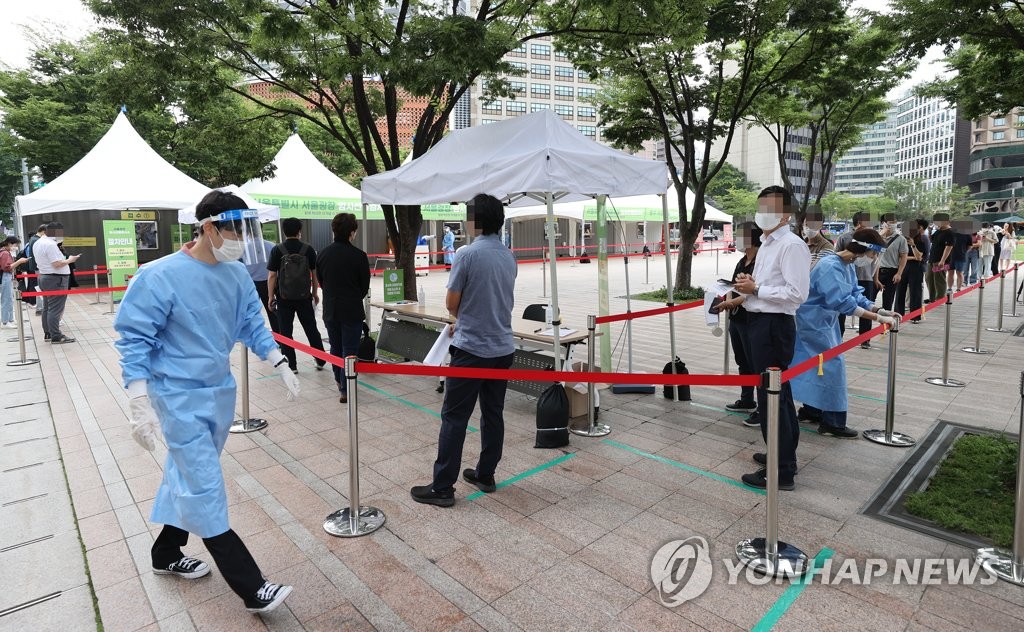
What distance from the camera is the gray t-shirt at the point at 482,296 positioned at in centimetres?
364

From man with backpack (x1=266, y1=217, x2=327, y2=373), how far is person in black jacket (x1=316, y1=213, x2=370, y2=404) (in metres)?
0.73

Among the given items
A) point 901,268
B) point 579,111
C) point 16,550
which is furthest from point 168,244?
point 579,111

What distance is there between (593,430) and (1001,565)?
2843mm

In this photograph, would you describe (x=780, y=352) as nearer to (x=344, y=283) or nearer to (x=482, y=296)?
(x=482, y=296)

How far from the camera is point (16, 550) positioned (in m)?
3.38

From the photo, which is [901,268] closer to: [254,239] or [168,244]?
[254,239]

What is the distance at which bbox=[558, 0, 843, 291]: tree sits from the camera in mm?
8523

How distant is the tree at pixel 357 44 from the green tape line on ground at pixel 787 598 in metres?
6.11

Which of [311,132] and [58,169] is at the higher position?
[311,132]

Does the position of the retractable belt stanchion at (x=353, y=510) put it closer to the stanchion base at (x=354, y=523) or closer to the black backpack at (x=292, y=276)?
the stanchion base at (x=354, y=523)

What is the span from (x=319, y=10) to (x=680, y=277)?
414 inches

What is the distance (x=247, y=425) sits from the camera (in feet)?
17.7

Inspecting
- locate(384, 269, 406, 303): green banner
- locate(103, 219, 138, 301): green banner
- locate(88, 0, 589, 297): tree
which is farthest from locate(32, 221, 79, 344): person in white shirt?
locate(384, 269, 406, 303): green banner

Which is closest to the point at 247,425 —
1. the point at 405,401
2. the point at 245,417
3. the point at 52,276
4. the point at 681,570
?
the point at 245,417
